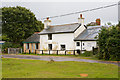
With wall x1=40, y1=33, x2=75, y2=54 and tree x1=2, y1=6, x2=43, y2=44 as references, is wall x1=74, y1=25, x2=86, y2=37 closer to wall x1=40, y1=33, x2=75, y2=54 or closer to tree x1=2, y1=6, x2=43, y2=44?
wall x1=40, y1=33, x2=75, y2=54

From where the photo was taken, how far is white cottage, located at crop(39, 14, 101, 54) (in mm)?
24344

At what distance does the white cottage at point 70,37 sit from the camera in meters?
24.3

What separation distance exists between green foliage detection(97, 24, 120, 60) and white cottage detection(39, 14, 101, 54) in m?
6.13

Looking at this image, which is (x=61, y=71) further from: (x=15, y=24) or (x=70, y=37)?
(x=15, y=24)

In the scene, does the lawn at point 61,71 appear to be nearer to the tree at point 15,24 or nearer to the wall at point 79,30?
the wall at point 79,30

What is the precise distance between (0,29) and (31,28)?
8014 millimetres

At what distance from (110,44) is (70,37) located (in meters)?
11.1

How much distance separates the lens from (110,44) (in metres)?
16.0

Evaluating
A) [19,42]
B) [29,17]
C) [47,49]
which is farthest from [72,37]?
[19,42]

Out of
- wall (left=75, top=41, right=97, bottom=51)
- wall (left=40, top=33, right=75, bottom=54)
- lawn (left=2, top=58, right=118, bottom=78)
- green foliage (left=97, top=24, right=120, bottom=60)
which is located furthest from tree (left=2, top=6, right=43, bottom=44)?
lawn (left=2, top=58, right=118, bottom=78)

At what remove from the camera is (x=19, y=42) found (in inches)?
1528

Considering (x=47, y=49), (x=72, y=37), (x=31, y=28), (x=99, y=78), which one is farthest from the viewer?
(x=31, y=28)

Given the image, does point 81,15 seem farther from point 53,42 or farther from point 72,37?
point 53,42

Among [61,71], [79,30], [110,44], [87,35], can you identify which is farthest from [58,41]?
[61,71]
